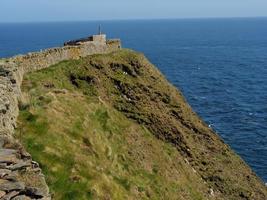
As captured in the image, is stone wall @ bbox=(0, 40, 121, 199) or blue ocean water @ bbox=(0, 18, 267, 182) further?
blue ocean water @ bbox=(0, 18, 267, 182)

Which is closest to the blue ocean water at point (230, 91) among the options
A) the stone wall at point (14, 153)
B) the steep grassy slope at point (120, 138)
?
the steep grassy slope at point (120, 138)

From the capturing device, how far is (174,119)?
39781 millimetres

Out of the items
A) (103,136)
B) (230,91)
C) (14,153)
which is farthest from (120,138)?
(230,91)

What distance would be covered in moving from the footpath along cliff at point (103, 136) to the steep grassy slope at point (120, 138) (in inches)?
2.8

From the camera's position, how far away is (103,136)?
28406 millimetres

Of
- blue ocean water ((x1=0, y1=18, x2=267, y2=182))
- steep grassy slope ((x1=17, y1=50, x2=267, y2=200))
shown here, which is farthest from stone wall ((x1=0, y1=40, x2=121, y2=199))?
blue ocean water ((x1=0, y1=18, x2=267, y2=182))

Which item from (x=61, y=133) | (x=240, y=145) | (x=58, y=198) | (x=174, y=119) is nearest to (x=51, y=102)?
Answer: (x=61, y=133)

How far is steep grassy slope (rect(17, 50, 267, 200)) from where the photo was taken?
838 inches

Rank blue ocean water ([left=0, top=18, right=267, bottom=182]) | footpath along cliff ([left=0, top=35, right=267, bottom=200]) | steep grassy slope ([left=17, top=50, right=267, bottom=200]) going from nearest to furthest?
footpath along cliff ([left=0, top=35, right=267, bottom=200]) < steep grassy slope ([left=17, top=50, right=267, bottom=200]) < blue ocean water ([left=0, top=18, right=267, bottom=182])

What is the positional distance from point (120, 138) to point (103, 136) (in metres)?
2.56

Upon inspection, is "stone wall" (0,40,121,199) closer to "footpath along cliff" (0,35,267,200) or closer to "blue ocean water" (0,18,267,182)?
"footpath along cliff" (0,35,267,200)

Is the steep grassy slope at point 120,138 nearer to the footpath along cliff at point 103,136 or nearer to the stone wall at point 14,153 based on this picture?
the footpath along cliff at point 103,136

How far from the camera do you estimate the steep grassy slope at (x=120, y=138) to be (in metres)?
21.3

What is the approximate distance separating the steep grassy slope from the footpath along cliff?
7cm
